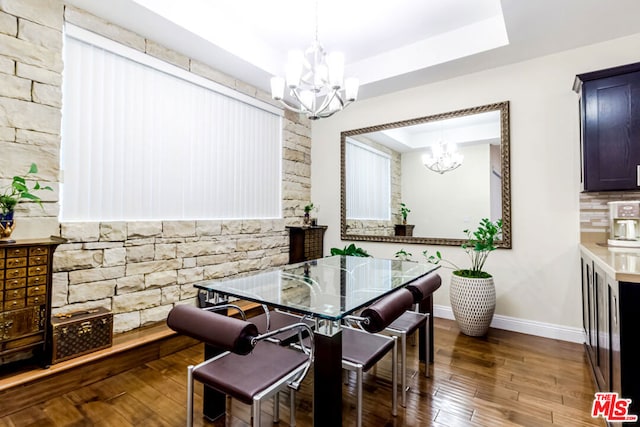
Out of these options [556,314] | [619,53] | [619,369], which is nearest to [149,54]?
[619,369]

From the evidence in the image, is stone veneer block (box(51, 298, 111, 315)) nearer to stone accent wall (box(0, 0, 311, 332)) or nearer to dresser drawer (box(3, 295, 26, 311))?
stone accent wall (box(0, 0, 311, 332))

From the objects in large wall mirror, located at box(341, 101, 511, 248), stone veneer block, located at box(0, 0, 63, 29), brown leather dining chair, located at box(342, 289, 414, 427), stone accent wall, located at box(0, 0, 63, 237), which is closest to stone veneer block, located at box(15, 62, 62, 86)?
stone accent wall, located at box(0, 0, 63, 237)

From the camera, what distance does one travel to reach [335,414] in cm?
130

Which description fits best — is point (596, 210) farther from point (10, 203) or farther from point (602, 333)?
point (10, 203)

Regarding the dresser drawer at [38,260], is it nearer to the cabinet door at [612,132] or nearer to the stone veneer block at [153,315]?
the stone veneer block at [153,315]

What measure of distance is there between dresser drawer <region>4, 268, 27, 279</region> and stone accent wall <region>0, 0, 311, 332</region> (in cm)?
42

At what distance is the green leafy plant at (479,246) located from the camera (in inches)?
→ 121

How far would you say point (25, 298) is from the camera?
188cm

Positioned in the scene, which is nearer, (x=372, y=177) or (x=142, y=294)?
(x=142, y=294)

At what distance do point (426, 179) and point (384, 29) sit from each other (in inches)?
66.3

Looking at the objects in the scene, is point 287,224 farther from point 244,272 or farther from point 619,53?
point 619,53

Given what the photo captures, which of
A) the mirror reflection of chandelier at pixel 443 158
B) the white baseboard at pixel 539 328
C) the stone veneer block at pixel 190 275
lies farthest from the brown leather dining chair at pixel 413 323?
the stone veneer block at pixel 190 275

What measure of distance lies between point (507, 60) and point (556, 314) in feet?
8.32

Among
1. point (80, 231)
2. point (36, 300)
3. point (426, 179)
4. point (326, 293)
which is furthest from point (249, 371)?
point (426, 179)
